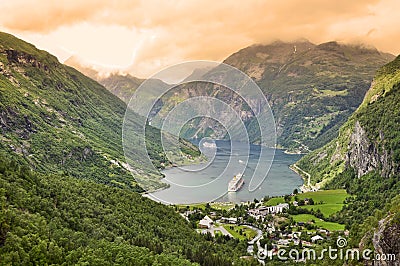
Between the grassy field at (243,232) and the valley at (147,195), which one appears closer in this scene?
the valley at (147,195)

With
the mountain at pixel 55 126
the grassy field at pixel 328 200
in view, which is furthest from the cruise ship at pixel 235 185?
the mountain at pixel 55 126

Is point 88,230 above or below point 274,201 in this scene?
below

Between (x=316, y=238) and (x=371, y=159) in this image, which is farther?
(x=371, y=159)

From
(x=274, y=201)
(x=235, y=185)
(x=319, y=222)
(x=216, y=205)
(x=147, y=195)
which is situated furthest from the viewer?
(x=147, y=195)

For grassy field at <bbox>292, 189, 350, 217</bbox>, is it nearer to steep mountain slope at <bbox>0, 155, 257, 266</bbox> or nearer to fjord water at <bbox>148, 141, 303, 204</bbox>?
fjord water at <bbox>148, 141, 303, 204</bbox>

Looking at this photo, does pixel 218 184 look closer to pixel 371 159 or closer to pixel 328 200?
pixel 328 200

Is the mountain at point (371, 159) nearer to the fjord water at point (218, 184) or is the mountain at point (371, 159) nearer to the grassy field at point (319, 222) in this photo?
the grassy field at point (319, 222)

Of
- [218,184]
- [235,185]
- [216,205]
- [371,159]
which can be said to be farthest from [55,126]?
[371,159]

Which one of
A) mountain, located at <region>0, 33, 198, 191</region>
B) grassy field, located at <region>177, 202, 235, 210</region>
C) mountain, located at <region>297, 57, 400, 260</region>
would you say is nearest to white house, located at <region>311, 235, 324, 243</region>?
mountain, located at <region>297, 57, 400, 260</region>
